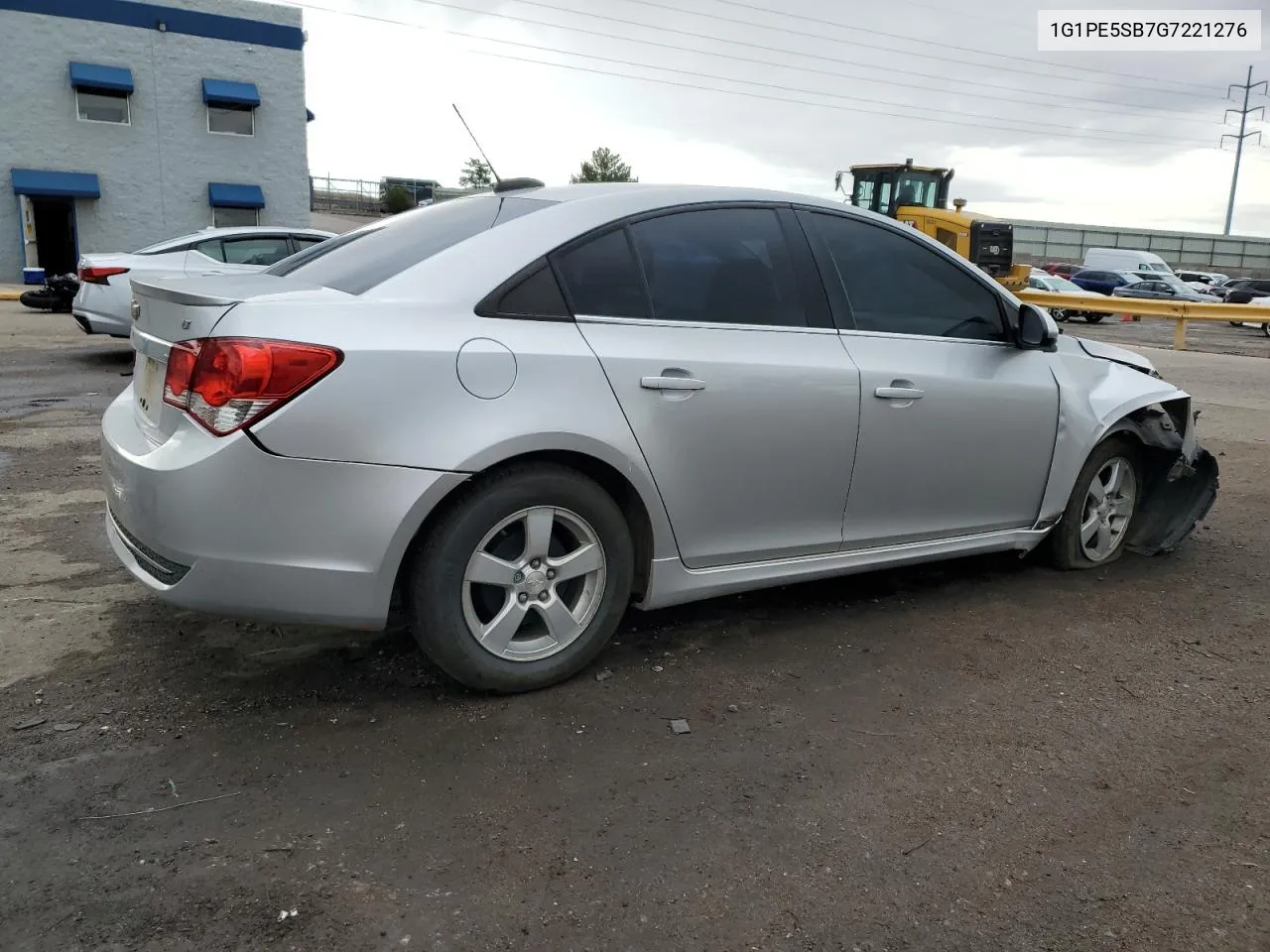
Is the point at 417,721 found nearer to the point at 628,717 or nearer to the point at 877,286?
the point at 628,717

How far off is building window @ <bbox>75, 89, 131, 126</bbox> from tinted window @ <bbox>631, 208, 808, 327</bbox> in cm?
2868

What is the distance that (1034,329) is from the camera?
4305 mm

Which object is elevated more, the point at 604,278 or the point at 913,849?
the point at 604,278

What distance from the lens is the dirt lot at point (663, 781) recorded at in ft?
7.39

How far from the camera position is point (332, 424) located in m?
2.80

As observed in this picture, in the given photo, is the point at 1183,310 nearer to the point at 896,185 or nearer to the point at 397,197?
the point at 896,185

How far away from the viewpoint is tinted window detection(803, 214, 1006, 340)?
3914 millimetres

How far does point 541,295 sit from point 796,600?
6.18ft

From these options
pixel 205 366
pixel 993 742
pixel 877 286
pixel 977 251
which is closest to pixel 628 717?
pixel 993 742

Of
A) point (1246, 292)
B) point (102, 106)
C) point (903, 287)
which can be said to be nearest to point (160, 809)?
point (903, 287)

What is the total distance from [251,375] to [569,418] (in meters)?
0.93

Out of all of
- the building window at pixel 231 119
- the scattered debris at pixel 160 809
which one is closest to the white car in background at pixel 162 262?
the scattered debris at pixel 160 809

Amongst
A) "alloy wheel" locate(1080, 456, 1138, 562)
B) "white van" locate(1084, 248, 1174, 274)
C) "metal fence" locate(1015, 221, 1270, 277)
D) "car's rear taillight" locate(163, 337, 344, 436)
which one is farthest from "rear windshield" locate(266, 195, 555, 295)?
"metal fence" locate(1015, 221, 1270, 277)

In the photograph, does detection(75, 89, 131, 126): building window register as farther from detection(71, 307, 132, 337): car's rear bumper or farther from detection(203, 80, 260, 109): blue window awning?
detection(71, 307, 132, 337): car's rear bumper
